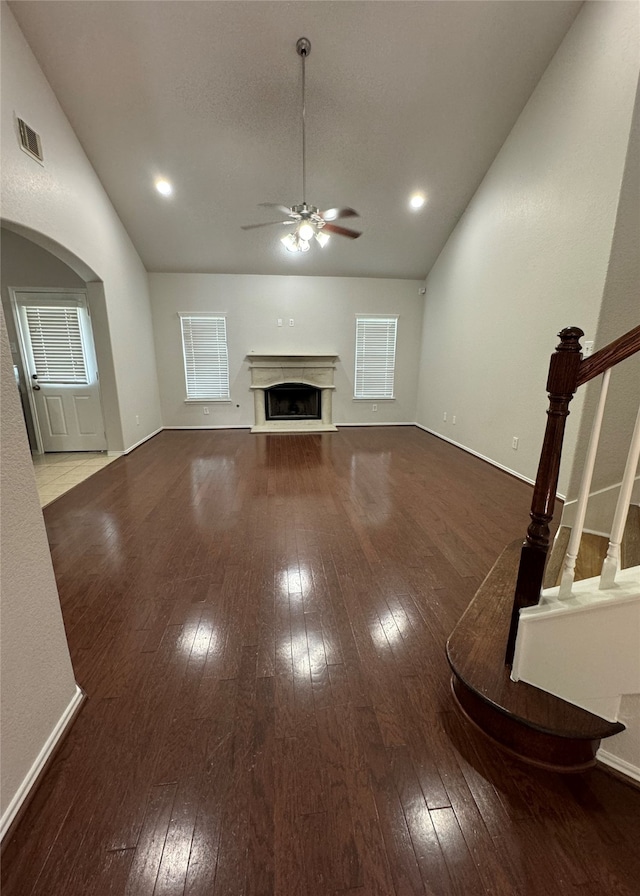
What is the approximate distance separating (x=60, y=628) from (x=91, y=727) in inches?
14.6

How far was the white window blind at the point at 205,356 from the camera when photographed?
6.21 m

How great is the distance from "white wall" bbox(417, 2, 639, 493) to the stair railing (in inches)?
85.7

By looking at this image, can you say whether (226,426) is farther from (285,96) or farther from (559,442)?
(559,442)

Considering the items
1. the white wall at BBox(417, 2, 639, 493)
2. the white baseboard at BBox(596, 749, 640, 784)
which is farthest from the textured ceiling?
the white baseboard at BBox(596, 749, 640, 784)

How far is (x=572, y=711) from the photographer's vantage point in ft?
3.82

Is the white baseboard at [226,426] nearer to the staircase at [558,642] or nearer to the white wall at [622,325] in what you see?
the white wall at [622,325]

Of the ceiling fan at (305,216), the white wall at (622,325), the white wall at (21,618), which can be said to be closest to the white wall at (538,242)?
the white wall at (622,325)

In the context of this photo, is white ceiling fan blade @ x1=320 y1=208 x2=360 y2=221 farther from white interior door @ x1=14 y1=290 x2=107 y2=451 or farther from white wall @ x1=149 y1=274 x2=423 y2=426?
white interior door @ x1=14 y1=290 x2=107 y2=451

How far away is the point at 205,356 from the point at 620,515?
6342 mm

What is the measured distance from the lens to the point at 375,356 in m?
6.64

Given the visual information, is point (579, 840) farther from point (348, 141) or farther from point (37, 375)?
point (37, 375)

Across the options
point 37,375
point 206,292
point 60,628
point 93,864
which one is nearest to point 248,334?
point 206,292

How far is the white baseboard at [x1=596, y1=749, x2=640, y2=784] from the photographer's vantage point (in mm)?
1110

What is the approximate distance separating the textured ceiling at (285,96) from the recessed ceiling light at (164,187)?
91mm
